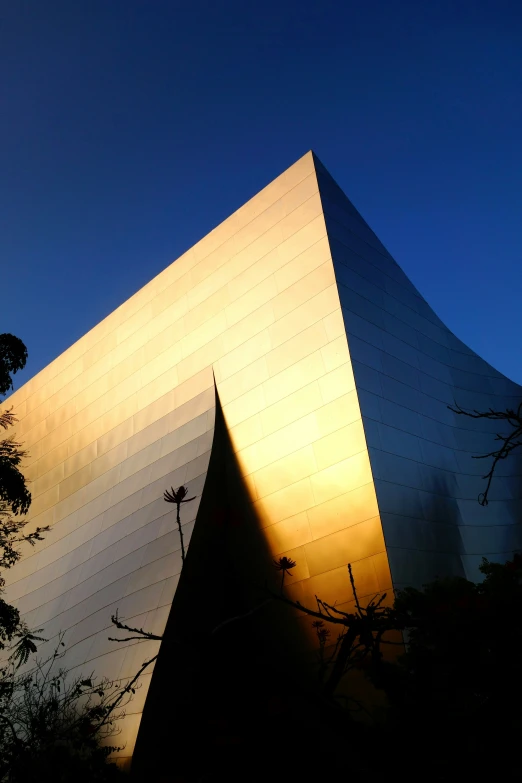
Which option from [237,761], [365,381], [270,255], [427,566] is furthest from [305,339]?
[237,761]

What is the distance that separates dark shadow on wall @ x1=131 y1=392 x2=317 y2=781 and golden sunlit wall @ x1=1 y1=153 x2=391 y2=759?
303 mm

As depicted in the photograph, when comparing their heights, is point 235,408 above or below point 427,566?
above

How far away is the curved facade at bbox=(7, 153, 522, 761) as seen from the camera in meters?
9.97

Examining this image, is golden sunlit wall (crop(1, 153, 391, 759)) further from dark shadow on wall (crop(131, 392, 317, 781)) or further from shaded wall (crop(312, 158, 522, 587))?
shaded wall (crop(312, 158, 522, 587))

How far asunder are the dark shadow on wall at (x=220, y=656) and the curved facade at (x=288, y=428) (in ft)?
1.09

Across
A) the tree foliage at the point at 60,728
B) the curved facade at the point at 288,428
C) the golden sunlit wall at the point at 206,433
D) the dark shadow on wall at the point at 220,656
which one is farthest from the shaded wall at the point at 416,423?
the tree foliage at the point at 60,728

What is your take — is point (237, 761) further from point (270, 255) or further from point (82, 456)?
point (82, 456)

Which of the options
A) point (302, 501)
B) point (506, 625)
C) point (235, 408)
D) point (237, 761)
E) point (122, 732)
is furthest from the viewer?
point (235, 408)

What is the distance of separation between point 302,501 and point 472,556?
3.64m

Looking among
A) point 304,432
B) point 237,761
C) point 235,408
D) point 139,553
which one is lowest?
point 237,761

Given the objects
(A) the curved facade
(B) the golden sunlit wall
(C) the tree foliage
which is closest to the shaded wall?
(A) the curved facade

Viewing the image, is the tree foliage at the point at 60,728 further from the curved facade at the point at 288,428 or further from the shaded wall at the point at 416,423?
the shaded wall at the point at 416,423

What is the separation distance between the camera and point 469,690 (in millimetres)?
3846

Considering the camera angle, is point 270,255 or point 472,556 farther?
point 270,255
